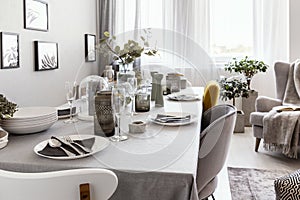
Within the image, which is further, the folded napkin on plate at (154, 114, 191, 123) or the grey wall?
the grey wall

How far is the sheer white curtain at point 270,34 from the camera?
4883 millimetres

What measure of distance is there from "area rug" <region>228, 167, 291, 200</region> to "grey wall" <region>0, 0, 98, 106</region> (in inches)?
87.9

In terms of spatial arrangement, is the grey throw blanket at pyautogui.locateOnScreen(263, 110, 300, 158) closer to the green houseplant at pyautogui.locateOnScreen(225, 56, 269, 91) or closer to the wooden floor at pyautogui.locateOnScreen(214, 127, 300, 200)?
the wooden floor at pyautogui.locateOnScreen(214, 127, 300, 200)

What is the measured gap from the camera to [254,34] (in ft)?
16.6

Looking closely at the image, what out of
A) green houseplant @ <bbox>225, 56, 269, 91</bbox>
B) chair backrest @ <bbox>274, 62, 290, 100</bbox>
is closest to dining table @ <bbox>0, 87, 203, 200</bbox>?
chair backrest @ <bbox>274, 62, 290, 100</bbox>

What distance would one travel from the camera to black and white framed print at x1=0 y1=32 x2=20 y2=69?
2910 millimetres

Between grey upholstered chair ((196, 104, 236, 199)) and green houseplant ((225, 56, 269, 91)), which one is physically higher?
green houseplant ((225, 56, 269, 91))

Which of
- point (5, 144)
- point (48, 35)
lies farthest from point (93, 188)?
point (48, 35)

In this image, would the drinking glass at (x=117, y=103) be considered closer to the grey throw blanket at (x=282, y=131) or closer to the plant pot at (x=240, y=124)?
the grey throw blanket at (x=282, y=131)

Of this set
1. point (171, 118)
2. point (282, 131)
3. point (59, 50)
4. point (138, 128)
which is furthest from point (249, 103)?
point (138, 128)

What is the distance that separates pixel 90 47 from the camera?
4945 millimetres

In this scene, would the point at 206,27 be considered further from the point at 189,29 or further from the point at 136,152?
the point at 136,152

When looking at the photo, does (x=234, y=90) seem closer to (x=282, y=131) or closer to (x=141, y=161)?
(x=282, y=131)

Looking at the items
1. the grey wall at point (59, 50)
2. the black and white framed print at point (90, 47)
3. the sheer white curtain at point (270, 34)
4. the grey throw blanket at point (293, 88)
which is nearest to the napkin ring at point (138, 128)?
the grey wall at point (59, 50)
